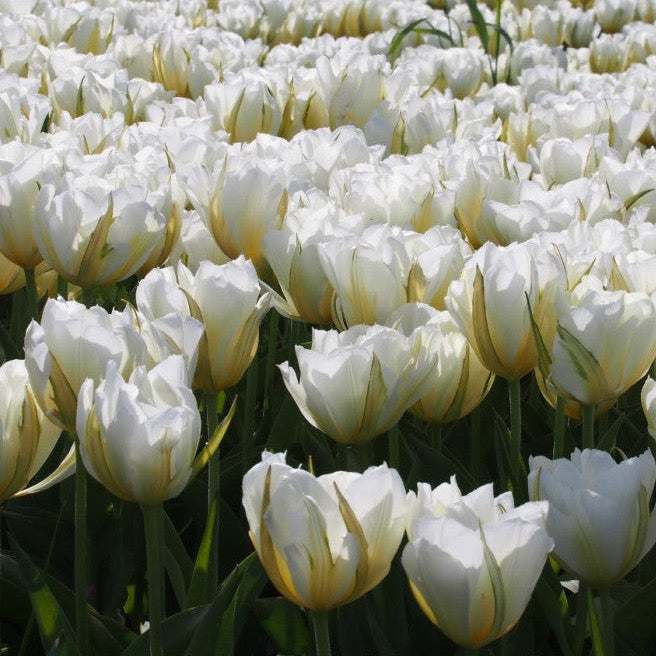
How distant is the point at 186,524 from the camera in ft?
5.11

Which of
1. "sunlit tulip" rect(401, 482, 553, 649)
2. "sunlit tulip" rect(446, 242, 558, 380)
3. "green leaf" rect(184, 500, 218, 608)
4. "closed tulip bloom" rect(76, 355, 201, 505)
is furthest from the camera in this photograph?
"sunlit tulip" rect(446, 242, 558, 380)

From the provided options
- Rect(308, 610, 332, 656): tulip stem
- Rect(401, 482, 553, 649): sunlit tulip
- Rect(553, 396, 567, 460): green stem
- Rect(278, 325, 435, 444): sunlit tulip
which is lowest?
Rect(553, 396, 567, 460): green stem

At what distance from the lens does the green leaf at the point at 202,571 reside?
1195 mm

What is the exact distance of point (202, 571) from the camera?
1208mm

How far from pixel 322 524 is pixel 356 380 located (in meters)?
0.31

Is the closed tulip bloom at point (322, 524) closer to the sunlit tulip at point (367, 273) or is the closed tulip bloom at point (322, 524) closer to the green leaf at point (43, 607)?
the green leaf at point (43, 607)

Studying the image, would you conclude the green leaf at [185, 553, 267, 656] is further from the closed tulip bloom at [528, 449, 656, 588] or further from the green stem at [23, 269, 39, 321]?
the green stem at [23, 269, 39, 321]

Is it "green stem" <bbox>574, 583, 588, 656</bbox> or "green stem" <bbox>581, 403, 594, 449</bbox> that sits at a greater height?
"green stem" <bbox>581, 403, 594, 449</bbox>

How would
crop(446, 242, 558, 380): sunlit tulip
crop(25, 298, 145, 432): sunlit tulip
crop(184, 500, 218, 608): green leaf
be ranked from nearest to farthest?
crop(25, 298, 145, 432): sunlit tulip, crop(184, 500, 218, 608): green leaf, crop(446, 242, 558, 380): sunlit tulip

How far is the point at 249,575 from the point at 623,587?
0.49 metres

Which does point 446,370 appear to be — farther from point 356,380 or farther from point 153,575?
point 153,575

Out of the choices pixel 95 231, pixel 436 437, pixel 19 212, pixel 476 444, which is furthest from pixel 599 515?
pixel 19 212

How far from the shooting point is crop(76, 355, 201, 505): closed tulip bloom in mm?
985

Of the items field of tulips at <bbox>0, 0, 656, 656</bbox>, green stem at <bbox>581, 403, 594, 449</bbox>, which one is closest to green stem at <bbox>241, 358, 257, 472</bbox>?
field of tulips at <bbox>0, 0, 656, 656</bbox>
